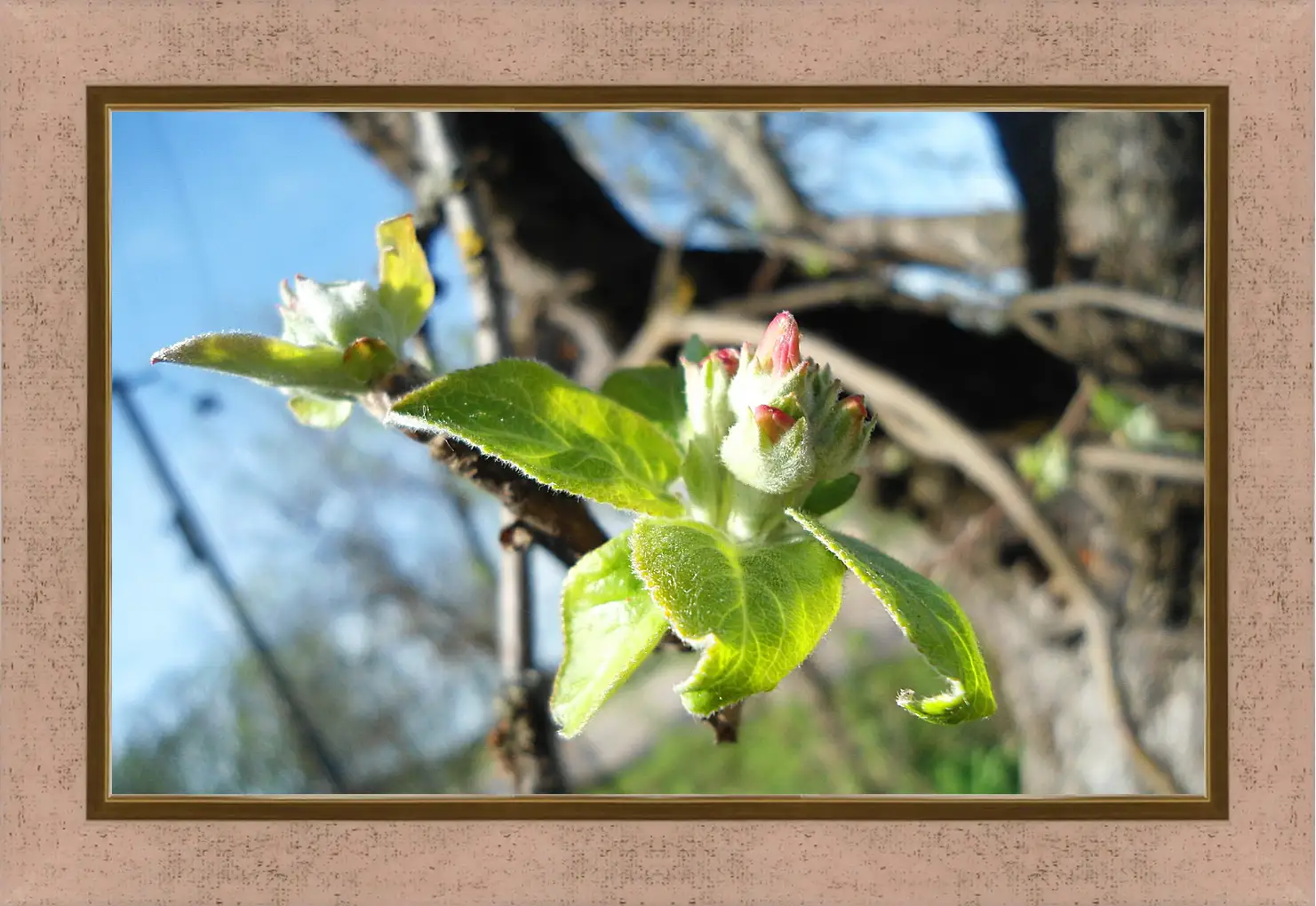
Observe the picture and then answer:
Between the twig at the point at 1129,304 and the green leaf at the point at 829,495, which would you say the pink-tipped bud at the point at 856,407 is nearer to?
the green leaf at the point at 829,495

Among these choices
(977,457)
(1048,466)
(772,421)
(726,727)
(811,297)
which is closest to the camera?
(772,421)

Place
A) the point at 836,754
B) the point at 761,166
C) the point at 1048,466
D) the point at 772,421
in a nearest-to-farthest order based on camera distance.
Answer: the point at 772,421 → the point at 1048,466 → the point at 761,166 → the point at 836,754

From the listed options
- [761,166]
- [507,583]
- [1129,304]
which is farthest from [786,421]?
[761,166]

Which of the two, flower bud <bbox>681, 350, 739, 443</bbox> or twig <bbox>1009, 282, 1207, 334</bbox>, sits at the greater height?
twig <bbox>1009, 282, 1207, 334</bbox>

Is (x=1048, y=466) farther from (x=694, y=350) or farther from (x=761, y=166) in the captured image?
(x=694, y=350)

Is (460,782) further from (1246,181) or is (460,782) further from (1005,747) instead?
(1246,181)

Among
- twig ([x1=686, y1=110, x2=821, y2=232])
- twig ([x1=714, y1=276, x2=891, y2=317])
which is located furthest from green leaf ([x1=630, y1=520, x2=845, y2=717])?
twig ([x1=686, y1=110, x2=821, y2=232])

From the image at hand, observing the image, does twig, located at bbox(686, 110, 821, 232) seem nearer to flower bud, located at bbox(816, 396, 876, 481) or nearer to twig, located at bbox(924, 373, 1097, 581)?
twig, located at bbox(924, 373, 1097, 581)
